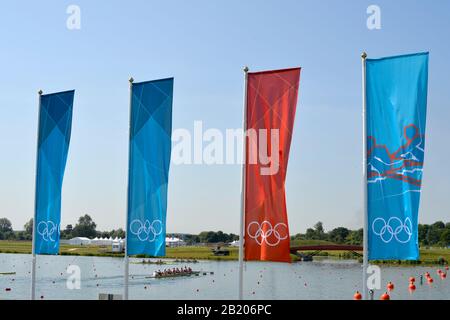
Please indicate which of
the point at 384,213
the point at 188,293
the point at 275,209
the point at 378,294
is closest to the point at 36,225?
the point at 275,209

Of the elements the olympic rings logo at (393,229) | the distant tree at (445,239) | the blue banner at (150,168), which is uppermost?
the blue banner at (150,168)

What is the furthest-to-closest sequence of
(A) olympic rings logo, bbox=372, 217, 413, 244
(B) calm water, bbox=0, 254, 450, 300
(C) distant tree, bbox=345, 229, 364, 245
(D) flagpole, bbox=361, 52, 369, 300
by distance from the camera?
1. (C) distant tree, bbox=345, 229, 364, 245
2. (B) calm water, bbox=0, 254, 450, 300
3. (D) flagpole, bbox=361, 52, 369, 300
4. (A) olympic rings logo, bbox=372, 217, 413, 244

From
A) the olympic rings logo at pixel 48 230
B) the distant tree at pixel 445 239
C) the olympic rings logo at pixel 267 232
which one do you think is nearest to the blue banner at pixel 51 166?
the olympic rings logo at pixel 48 230

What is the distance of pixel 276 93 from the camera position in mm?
24500

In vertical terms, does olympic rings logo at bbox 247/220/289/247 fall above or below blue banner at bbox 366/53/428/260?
below

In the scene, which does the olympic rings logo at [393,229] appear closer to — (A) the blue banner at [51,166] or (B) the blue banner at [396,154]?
(B) the blue banner at [396,154]

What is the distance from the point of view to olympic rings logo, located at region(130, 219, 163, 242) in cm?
2719

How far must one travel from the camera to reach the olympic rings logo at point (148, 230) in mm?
27188

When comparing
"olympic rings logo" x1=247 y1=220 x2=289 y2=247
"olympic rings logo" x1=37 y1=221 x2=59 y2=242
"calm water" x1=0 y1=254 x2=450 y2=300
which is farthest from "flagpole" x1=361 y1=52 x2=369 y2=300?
"calm water" x1=0 y1=254 x2=450 y2=300

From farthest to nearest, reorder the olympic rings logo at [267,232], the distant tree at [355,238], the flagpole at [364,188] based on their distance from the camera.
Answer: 1. the distant tree at [355,238]
2. the olympic rings logo at [267,232]
3. the flagpole at [364,188]

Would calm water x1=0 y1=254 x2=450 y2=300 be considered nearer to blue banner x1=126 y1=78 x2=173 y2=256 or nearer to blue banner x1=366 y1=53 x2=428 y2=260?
blue banner x1=126 y1=78 x2=173 y2=256

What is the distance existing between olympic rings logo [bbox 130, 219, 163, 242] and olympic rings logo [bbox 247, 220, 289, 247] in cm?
479

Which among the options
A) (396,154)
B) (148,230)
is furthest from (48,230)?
(396,154)
